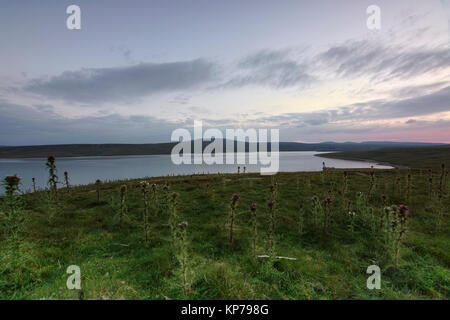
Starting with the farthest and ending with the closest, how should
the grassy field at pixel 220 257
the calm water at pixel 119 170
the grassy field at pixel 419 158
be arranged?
1. the grassy field at pixel 419 158
2. the calm water at pixel 119 170
3. the grassy field at pixel 220 257

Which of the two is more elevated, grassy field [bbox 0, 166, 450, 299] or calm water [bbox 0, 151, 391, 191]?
grassy field [bbox 0, 166, 450, 299]

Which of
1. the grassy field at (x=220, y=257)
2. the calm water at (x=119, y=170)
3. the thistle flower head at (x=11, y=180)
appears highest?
the thistle flower head at (x=11, y=180)

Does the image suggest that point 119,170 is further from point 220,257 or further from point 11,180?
point 220,257

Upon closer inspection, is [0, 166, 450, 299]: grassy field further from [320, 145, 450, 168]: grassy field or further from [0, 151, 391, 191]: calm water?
[320, 145, 450, 168]: grassy field

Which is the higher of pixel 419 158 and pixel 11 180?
pixel 11 180

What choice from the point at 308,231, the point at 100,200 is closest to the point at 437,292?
the point at 308,231

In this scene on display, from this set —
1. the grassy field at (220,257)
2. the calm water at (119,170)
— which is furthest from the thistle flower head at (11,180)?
the calm water at (119,170)

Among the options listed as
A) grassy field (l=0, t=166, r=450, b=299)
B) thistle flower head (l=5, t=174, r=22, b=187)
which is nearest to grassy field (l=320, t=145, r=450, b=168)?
grassy field (l=0, t=166, r=450, b=299)

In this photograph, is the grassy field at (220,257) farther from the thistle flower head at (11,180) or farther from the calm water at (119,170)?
the calm water at (119,170)

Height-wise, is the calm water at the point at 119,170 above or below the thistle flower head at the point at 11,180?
below

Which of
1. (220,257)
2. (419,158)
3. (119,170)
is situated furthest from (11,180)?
(419,158)
